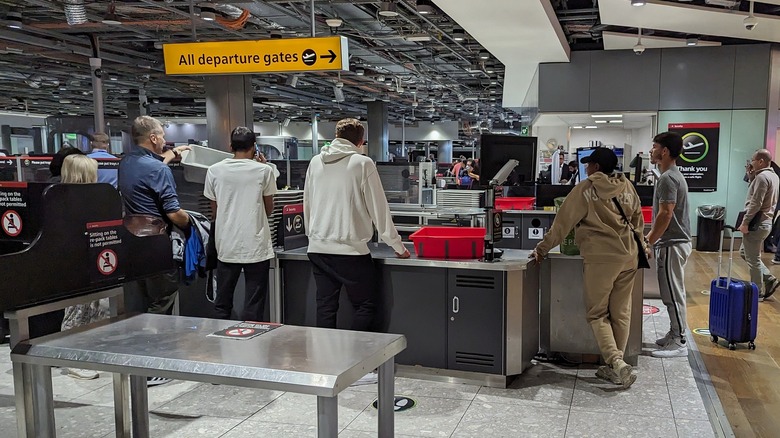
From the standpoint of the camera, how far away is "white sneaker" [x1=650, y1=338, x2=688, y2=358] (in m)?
4.54

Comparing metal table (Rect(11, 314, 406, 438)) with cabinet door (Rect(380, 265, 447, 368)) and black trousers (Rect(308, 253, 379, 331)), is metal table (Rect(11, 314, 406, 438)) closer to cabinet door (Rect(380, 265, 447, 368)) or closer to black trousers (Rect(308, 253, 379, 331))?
black trousers (Rect(308, 253, 379, 331))

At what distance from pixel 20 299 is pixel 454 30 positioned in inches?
355

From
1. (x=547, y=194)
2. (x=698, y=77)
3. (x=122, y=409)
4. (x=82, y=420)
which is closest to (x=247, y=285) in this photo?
(x=82, y=420)

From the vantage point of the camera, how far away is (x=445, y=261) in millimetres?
3912

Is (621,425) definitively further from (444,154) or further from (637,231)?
(444,154)

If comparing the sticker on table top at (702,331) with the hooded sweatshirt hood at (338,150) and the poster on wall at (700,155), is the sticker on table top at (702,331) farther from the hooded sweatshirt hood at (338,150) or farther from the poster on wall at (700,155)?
the poster on wall at (700,155)

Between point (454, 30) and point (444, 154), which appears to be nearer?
point (454, 30)

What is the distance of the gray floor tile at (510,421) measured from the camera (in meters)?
3.26

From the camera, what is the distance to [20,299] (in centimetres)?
184

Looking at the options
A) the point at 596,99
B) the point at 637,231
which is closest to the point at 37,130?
the point at 596,99

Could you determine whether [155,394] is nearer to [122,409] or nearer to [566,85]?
[122,409]

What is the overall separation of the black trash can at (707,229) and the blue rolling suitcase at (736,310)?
18.3 feet

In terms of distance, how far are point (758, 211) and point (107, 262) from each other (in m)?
5.95

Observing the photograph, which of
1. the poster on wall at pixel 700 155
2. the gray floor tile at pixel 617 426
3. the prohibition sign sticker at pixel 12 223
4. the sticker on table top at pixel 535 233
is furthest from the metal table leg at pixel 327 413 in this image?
the poster on wall at pixel 700 155
